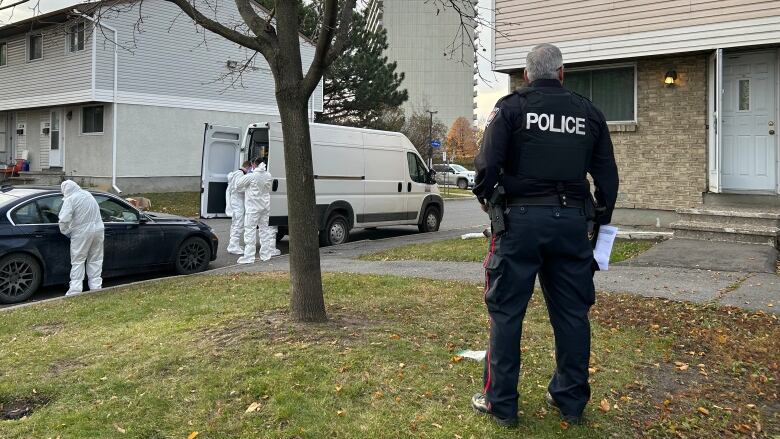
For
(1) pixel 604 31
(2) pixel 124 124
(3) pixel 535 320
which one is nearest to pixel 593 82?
(1) pixel 604 31

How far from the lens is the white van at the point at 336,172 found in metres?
12.8

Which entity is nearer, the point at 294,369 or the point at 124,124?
the point at 294,369

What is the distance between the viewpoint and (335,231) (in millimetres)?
13789

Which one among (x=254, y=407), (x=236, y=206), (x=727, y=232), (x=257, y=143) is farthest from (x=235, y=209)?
(x=254, y=407)

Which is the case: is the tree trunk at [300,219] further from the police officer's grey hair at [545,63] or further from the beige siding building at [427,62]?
the beige siding building at [427,62]

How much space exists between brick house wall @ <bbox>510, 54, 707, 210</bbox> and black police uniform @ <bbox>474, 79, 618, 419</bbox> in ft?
29.2

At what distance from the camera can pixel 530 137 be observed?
3545mm

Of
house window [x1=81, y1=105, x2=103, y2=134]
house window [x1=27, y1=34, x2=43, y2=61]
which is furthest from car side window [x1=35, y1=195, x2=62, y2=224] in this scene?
house window [x1=27, y1=34, x2=43, y2=61]

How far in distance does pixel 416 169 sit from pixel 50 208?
28.5 feet

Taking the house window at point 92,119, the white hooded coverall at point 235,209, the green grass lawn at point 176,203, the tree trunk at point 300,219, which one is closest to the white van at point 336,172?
the white hooded coverall at point 235,209

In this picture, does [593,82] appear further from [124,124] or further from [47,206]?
[124,124]

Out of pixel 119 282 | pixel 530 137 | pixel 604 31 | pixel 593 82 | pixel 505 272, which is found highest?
pixel 604 31

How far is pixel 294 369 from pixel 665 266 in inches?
252

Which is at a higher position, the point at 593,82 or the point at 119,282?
the point at 593,82
